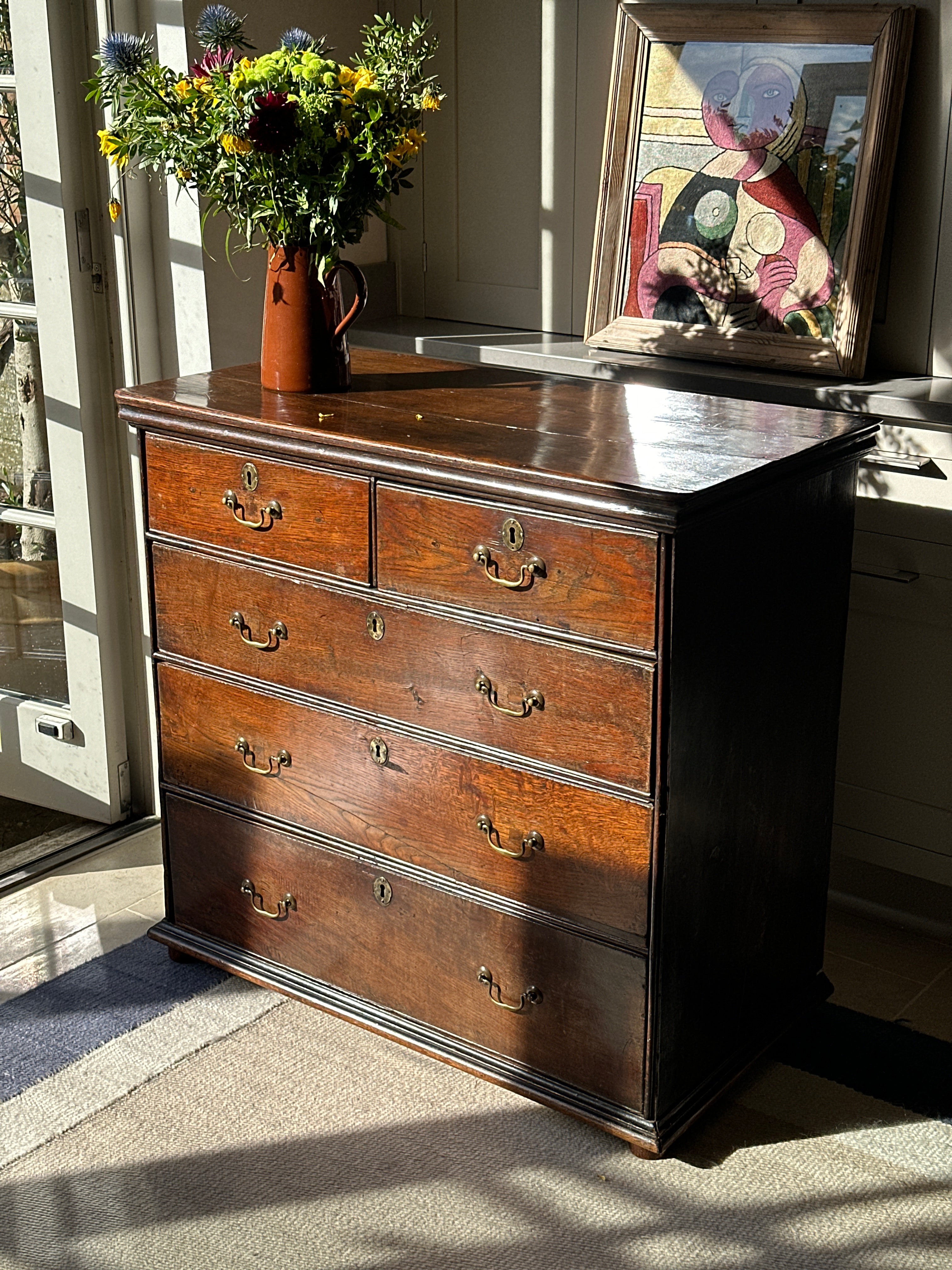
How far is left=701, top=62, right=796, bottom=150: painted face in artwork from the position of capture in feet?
8.52

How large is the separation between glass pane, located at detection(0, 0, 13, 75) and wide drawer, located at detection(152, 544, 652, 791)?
1.09m

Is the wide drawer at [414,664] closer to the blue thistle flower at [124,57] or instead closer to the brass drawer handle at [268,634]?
the brass drawer handle at [268,634]

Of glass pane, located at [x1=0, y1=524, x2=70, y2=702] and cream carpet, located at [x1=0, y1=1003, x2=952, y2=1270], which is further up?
glass pane, located at [x1=0, y1=524, x2=70, y2=702]

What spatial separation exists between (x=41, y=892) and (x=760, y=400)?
1772 millimetres

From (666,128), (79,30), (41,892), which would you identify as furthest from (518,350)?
(41,892)

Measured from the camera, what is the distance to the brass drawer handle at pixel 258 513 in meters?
2.28

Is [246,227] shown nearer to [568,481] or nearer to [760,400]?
[568,481]

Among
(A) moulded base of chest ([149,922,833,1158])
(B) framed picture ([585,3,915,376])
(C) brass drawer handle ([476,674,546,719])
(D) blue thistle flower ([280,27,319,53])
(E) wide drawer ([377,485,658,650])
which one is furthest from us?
(B) framed picture ([585,3,915,376])

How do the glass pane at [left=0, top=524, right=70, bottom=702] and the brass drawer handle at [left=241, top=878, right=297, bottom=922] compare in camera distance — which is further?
the glass pane at [left=0, top=524, right=70, bottom=702]

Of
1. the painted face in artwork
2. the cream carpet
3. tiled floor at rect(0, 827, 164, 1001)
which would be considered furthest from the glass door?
the painted face in artwork

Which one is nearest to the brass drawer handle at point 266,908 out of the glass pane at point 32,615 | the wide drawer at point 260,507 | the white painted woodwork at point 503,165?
the wide drawer at point 260,507

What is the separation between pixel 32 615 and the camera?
317 centimetres

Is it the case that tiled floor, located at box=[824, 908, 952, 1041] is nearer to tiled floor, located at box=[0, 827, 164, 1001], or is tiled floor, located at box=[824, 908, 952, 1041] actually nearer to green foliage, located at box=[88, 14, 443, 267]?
tiled floor, located at box=[0, 827, 164, 1001]

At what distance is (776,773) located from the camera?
7.36ft
